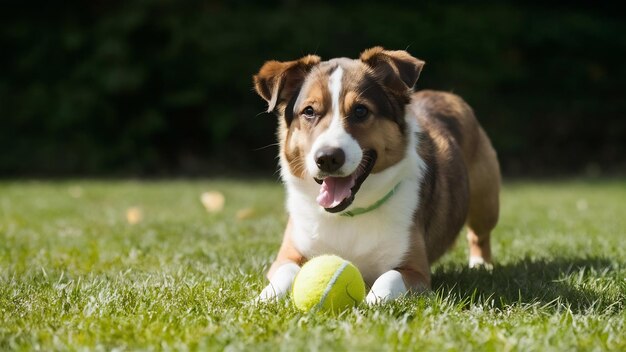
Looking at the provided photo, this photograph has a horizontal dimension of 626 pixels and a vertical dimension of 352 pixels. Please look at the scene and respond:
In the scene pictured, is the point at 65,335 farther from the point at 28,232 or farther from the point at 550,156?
the point at 550,156

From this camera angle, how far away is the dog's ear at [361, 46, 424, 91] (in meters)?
4.09

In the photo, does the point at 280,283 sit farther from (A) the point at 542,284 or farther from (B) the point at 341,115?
(A) the point at 542,284

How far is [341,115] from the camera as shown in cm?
389

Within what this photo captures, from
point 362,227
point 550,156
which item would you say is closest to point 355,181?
point 362,227

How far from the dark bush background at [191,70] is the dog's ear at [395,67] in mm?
10136

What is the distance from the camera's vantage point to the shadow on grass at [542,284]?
12.2 ft

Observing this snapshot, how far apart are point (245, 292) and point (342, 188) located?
74cm

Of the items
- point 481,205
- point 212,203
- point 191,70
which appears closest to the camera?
point 481,205

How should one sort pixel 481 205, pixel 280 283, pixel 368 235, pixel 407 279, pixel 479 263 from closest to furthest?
pixel 280 283
pixel 407 279
pixel 368 235
pixel 479 263
pixel 481 205

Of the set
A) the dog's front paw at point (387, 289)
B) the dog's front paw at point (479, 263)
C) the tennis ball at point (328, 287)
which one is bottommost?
the dog's front paw at point (479, 263)

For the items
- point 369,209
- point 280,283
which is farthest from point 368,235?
point 280,283

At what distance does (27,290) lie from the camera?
3932 mm

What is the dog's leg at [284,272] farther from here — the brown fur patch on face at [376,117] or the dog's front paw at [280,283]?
the brown fur patch on face at [376,117]

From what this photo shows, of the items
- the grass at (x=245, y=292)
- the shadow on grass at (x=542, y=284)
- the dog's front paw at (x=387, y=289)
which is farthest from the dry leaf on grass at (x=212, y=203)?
the dog's front paw at (x=387, y=289)
